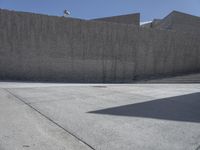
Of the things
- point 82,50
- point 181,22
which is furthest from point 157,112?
point 181,22

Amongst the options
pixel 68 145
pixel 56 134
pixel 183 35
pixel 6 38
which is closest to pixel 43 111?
pixel 56 134

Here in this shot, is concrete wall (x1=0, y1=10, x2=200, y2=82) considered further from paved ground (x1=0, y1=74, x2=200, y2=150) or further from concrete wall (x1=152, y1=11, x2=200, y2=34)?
paved ground (x1=0, y1=74, x2=200, y2=150)

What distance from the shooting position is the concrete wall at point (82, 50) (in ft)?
54.1

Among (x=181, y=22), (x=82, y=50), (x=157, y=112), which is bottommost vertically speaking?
(x=157, y=112)

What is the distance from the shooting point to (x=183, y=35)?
2417 cm

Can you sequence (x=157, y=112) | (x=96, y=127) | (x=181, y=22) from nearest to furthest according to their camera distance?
(x=96, y=127) → (x=157, y=112) → (x=181, y=22)

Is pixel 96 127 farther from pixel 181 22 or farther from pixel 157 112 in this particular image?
pixel 181 22

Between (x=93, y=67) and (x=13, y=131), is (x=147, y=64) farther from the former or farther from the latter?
(x=13, y=131)

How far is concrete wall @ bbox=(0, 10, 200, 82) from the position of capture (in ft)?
54.1

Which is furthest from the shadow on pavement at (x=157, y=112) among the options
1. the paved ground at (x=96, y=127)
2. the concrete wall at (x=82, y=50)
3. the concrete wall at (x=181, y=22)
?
the concrete wall at (x=181, y=22)

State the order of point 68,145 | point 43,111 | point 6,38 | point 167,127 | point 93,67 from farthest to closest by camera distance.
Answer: point 93,67 < point 6,38 < point 43,111 < point 167,127 < point 68,145

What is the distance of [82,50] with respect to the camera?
18.8 meters

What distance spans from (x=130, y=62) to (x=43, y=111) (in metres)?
15.4

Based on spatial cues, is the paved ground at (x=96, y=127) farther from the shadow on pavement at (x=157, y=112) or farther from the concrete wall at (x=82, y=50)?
the concrete wall at (x=82, y=50)
